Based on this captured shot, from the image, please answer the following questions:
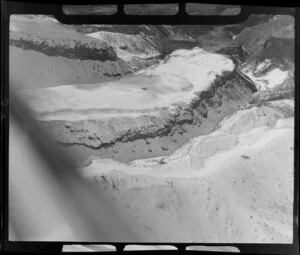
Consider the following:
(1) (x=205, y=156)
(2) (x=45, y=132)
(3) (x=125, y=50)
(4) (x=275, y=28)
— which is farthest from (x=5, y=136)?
(4) (x=275, y=28)

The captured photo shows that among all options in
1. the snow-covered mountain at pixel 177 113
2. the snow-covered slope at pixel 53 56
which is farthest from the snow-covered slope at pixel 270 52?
the snow-covered slope at pixel 53 56

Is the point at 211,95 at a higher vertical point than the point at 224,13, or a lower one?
lower

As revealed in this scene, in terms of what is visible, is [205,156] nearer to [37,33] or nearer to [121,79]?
[121,79]

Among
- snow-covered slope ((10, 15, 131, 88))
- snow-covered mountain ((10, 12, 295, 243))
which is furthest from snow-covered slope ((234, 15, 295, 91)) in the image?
snow-covered slope ((10, 15, 131, 88))

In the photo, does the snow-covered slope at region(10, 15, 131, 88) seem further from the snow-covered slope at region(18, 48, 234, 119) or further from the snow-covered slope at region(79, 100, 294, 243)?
the snow-covered slope at region(79, 100, 294, 243)

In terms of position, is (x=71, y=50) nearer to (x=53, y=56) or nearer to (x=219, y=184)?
(x=53, y=56)

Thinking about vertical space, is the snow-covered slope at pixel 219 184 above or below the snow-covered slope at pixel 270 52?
below

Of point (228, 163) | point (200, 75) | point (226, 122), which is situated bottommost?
point (228, 163)

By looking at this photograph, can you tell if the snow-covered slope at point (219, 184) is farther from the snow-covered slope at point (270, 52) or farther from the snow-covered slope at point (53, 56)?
the snow-covered slope at point (53, 56)
